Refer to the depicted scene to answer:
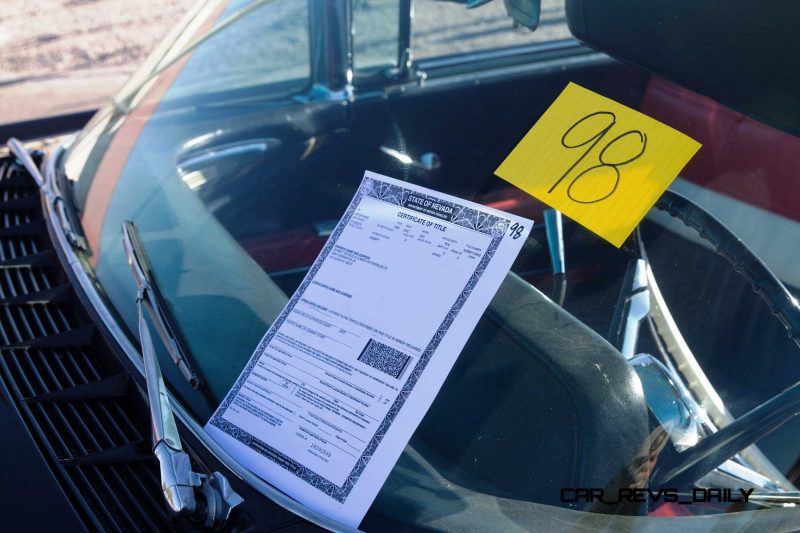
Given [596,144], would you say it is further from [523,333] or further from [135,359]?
[135,359]

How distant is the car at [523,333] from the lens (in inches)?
38.4

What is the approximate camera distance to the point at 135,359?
3.93ft

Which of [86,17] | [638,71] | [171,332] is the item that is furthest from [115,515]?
[86,17]

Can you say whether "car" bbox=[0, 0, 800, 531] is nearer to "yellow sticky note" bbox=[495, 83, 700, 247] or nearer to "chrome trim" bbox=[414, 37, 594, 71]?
"yellow sticky note" bbox=[495, 83, 700, 247]

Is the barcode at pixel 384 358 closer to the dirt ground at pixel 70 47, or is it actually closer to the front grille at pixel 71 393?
the front grille at pixel 71 393

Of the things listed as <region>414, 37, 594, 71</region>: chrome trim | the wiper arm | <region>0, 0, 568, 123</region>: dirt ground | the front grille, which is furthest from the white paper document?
<region>0, 0, 568, 123</region>: dirt ground

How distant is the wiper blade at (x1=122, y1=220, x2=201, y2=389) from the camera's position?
45.3 inches

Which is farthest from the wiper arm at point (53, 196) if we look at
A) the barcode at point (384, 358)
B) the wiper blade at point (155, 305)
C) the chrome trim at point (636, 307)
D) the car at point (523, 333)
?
the chrome trim at point (636, 307)

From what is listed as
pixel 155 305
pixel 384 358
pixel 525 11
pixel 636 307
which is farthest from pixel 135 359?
pixel 525 11

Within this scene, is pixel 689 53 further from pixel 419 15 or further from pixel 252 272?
pixel 419 15

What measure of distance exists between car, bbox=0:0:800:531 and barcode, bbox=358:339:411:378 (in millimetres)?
63

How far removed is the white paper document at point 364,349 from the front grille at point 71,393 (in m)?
0.12

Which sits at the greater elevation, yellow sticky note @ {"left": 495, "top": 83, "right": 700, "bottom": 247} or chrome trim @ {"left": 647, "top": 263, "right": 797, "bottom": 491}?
yellow sticky note @ {"left": 495, "top": 83, "right": 700, "bottom": 247}

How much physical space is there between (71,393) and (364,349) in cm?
45
